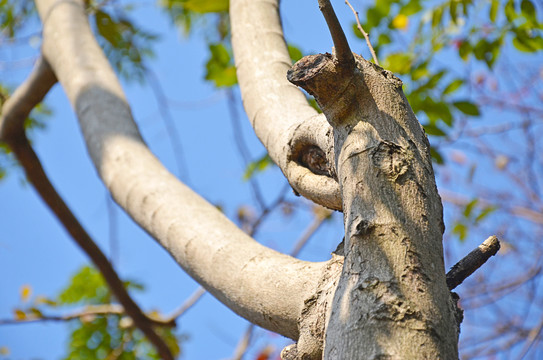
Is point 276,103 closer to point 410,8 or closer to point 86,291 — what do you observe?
point 410,8

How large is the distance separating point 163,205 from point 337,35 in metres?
0.64

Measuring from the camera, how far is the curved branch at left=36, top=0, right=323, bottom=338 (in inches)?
37.5

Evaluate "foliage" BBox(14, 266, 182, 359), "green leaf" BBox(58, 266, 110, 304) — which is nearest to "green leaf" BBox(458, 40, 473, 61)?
"foliage" BBox(14, 266, 182, 359)

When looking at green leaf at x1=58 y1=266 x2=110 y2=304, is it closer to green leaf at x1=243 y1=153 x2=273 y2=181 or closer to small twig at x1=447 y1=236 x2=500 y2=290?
green leaf at x1=243 y1=153 x2=273 y2=181

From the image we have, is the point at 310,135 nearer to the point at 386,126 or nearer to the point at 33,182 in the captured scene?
the point at 386,126

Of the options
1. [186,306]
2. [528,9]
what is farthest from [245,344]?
[528,9]

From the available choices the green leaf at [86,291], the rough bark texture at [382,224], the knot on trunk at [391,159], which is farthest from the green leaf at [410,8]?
the green leaf at [86,291]

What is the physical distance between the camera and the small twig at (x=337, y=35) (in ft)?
2.51

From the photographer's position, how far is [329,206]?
1006 mm

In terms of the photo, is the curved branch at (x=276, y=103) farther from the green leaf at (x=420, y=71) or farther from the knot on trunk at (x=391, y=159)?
the green leaf at (x=420, y=71)

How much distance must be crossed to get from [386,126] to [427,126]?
844 mm

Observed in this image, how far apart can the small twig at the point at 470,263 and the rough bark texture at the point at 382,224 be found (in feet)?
0.31

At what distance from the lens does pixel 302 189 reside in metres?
1.03

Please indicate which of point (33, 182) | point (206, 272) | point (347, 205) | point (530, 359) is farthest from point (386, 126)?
point (530, 359)
